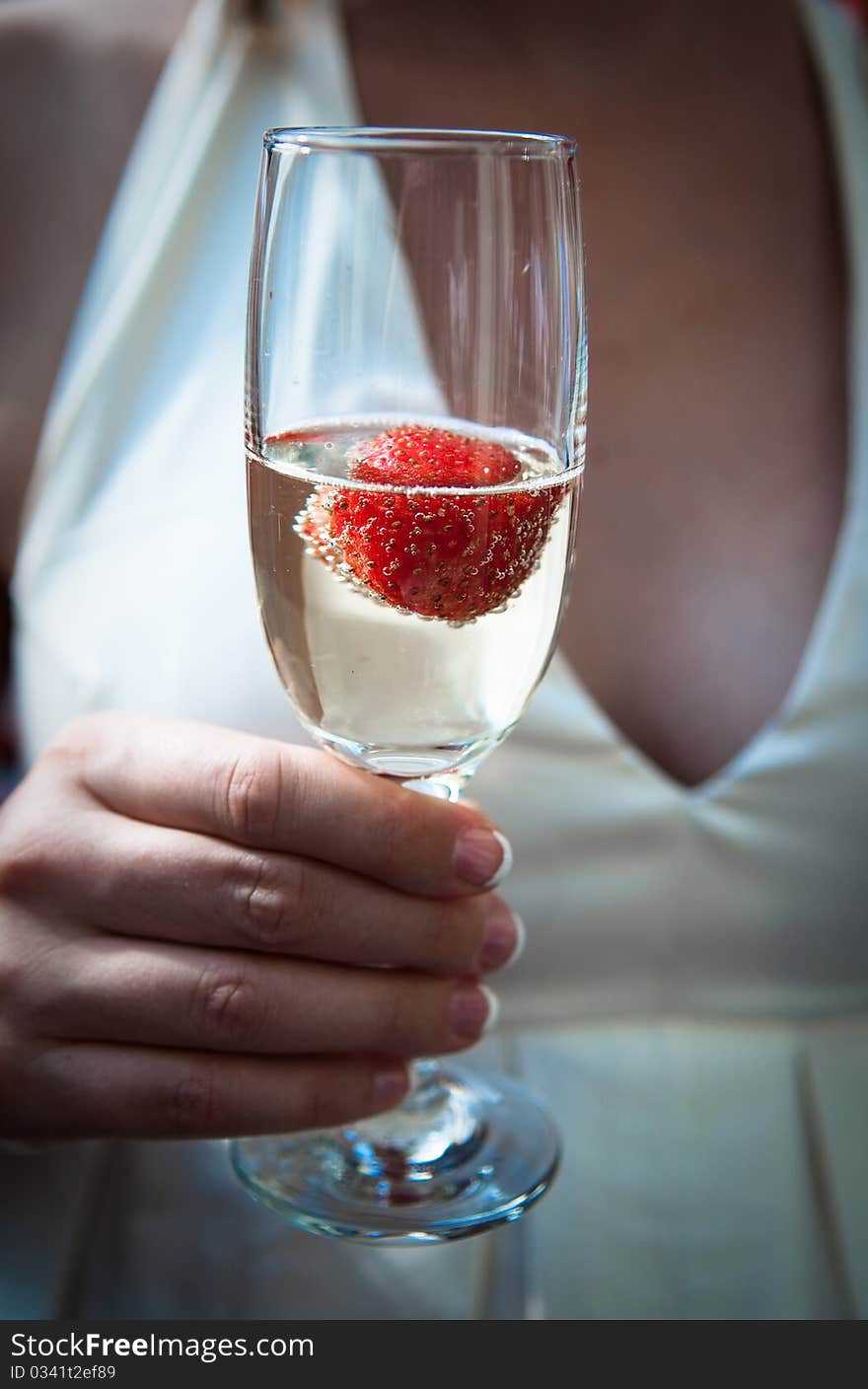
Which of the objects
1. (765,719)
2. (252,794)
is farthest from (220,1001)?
(765,719)

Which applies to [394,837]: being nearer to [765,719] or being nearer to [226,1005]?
[226,1005]

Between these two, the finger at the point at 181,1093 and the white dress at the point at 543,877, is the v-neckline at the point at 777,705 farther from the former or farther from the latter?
the finger at the point at 181,1093

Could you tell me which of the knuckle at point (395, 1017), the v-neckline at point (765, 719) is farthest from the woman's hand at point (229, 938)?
the v-neckline at point (765, 719)

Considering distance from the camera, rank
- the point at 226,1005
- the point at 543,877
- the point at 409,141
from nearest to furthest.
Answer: the point at 409,141, the point at 226,1005, the point at 543,877

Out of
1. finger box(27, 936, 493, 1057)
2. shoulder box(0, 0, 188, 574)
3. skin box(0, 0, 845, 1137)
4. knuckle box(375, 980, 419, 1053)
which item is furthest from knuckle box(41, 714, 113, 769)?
shoulder box(0, 0, 188, 574)

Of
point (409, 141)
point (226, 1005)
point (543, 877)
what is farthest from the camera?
point (543, 877)
